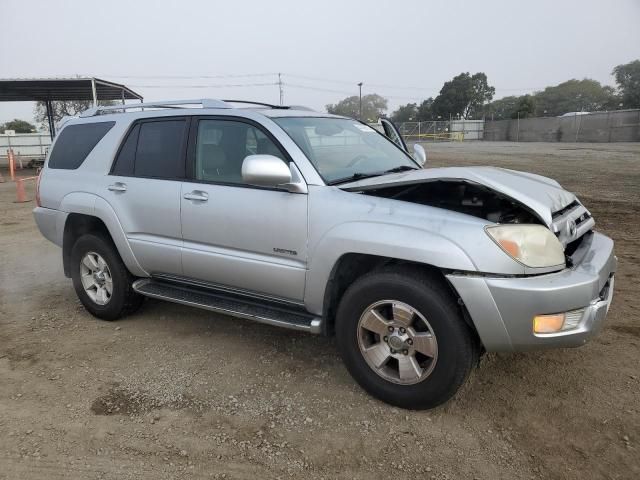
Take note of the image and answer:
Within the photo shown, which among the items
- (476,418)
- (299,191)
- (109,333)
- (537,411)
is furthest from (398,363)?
(109,333)

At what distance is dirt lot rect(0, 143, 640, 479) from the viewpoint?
8.33 feet

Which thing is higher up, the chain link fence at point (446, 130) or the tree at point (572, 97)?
the tree at point (572, 97)

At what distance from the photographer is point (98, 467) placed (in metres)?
2.55

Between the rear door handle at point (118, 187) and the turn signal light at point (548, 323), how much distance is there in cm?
321

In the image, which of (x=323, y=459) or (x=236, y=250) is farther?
(x=236, y=250)

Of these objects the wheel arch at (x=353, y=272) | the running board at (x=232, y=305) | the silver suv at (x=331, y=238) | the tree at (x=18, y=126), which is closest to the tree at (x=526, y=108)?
the tree at (x=18, y=126)

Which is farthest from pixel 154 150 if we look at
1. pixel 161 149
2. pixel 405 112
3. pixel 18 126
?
pixel 405 112

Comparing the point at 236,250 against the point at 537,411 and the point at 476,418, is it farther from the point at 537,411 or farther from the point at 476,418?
the point at 537,411

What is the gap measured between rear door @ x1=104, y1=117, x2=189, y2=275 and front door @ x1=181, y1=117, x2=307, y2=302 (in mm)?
114

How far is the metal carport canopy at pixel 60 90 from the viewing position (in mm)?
20500

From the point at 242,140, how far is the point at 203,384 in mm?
1728

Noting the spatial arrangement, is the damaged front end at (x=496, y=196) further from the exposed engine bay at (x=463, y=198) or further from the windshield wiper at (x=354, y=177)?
the windshield wiper at (x=354, y=177)

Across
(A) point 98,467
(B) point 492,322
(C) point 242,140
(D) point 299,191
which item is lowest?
(A) point 98,467

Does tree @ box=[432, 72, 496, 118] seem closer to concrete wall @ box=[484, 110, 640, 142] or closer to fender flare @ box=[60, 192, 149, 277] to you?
concrete wall @ box=[484, 110, 640, 142]
